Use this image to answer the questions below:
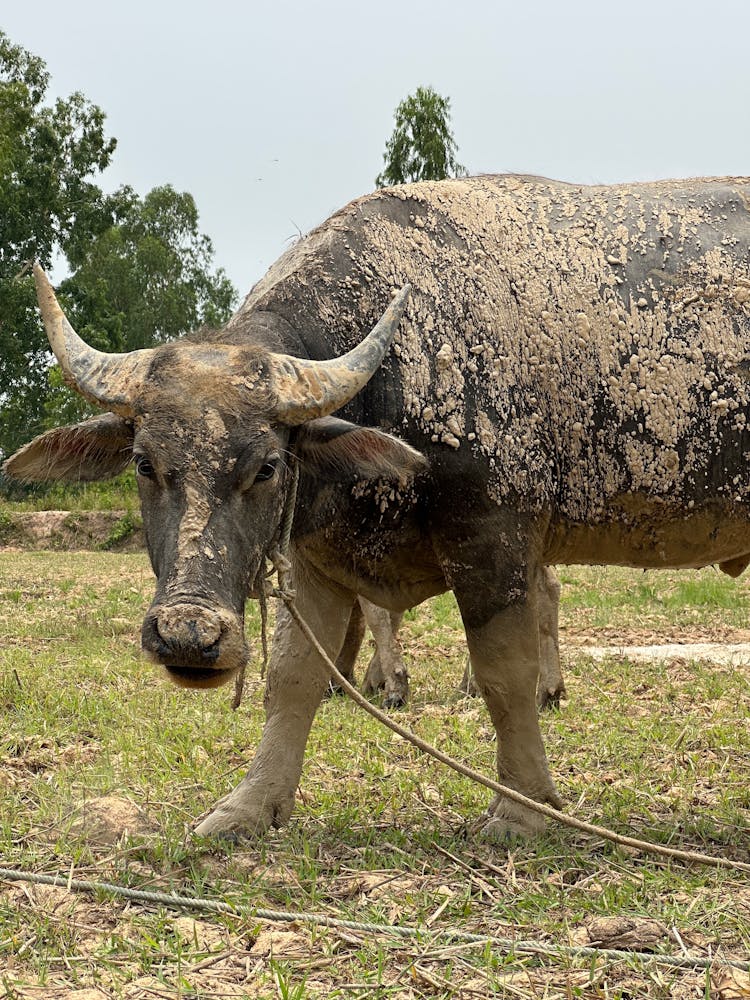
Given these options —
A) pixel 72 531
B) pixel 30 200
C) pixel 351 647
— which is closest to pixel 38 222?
pixel 30 200

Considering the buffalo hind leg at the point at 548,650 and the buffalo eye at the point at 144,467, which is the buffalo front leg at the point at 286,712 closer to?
the buffalo eye at the point at 144,467

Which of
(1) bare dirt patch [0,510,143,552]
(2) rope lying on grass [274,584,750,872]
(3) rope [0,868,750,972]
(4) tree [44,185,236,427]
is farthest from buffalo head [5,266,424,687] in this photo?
(4) tree [44,185,236,427]

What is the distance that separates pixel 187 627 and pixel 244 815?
1.26m

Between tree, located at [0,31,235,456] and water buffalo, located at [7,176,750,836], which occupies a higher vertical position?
tree, located at [0,31,235,456]

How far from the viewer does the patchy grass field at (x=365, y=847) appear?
9.20 feet

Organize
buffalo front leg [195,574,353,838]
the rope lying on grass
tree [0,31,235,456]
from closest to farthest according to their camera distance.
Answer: the rope lying on grass, buffalo front leg [195,574,353,838], tree [0,31,235,456]

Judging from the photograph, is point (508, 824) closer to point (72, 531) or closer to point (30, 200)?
point (72, 531)

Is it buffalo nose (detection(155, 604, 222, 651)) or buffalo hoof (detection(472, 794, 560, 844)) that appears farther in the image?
buffalo hoof (detection(472, 794, 560, 844))

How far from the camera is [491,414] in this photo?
3.89 meters

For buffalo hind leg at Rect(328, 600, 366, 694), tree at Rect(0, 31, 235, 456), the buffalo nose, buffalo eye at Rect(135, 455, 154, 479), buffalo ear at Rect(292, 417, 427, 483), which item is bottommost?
buffalo hind leg at Rect(328, 600, 366, 694)

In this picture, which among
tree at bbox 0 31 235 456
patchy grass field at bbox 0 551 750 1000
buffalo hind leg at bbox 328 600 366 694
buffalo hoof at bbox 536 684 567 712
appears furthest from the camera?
tree at bbox 0 31 235 456

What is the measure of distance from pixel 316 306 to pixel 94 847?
205 centimetres

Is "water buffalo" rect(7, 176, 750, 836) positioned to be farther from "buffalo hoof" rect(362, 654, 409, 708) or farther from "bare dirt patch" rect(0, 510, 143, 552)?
"bare dirt patch" rect(0, 510, 143, 552)

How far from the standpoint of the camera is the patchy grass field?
2.80 meters
